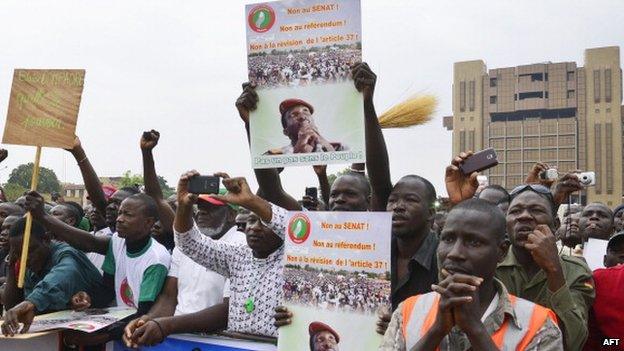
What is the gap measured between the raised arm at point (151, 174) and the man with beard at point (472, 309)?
2831mm

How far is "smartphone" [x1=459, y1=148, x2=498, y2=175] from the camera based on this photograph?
349cm

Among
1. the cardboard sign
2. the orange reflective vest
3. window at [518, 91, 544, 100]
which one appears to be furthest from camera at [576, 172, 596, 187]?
window at [518, 91, 544, 100]

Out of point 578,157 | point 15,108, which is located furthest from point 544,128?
point 15,108

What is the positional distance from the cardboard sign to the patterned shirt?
1.56m

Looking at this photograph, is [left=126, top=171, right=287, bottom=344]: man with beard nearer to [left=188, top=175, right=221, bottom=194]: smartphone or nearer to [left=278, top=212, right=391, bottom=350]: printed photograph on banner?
[left=188, top=175, right=221, bottom=194]: smartphone

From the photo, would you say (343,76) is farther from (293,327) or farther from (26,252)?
(26,252)

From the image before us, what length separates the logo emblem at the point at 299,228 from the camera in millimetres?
3523

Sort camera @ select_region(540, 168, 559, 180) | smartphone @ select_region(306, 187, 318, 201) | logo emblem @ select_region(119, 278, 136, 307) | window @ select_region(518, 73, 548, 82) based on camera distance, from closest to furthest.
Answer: logo emblem @ select_region(119, 278, 136, 307) → camera @ select_region(540, 168, 559, 180) → smartphone @ select_region(306, 187, 318, 201) → window @ select_region(518, 73, 548, 82)

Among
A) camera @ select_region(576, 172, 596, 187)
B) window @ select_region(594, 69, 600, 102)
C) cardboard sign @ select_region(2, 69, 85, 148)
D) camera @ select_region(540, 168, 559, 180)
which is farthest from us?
window @ select_region(594, 69, 600, 102)

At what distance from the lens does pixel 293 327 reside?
3.53 meters

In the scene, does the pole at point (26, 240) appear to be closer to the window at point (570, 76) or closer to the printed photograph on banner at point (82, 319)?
the printed photograph on banner at point (82, 319)

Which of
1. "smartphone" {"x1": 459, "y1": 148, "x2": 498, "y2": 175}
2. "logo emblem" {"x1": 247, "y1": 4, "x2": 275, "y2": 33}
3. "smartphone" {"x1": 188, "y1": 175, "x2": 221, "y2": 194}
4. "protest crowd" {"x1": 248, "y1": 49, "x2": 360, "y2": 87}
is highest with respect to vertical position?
"logo emblem" {"x1": 247, "y1": 4, "x2": 275, "y2": 33}

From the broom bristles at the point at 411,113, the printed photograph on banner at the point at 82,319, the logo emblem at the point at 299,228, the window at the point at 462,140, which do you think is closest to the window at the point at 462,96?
the window at the point at 462,140

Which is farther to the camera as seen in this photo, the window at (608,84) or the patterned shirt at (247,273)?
the window at (608,84)
